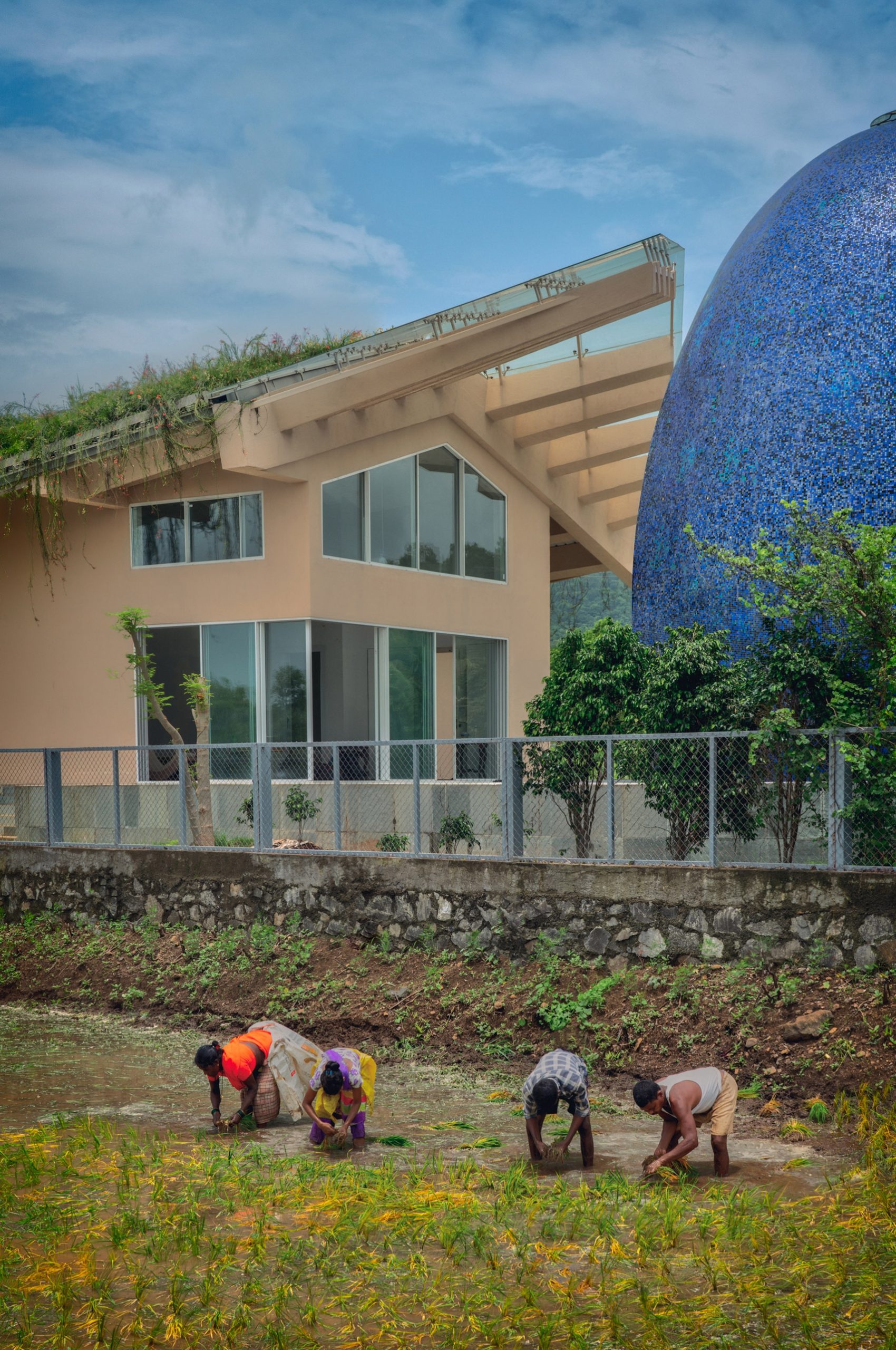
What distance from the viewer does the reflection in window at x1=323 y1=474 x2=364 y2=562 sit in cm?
1712

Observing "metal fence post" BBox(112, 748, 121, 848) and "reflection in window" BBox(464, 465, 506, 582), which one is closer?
"metal fence post" BBox(112, 748, 121, 848)

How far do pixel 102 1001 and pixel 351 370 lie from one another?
8.46 meters

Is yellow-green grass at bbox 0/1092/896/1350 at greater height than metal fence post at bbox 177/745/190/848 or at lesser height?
lesser

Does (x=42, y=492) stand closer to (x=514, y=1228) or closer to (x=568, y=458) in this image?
(x=568, y=458)

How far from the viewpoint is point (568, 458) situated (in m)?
21.0

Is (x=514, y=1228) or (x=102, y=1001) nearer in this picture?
(x=514, y=1228)

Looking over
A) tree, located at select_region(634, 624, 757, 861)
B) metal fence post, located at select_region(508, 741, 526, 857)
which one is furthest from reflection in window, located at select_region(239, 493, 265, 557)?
tree, located at select_region(634, 624, 757, 861)

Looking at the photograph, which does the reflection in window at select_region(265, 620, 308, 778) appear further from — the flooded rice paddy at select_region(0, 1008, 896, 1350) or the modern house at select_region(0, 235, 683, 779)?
the flooded rice paddy at select_region(0, 1008, 896, 1350)

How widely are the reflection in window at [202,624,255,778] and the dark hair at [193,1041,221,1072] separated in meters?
8.75

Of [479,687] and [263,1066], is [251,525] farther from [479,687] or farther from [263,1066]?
[263,1066]

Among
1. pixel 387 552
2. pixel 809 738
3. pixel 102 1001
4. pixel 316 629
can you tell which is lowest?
pixel 102 1001

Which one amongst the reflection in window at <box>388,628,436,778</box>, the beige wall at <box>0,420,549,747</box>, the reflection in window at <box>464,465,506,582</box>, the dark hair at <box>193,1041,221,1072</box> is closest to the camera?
the dark hair at <box>193,1041,221,1072</box>

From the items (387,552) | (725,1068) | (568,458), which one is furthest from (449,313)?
(725,1068)

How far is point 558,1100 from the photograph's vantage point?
24.7ft
